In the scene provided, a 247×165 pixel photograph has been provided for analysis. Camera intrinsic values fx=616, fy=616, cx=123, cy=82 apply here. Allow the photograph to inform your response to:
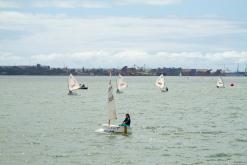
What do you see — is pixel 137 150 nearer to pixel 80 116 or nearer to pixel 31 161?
pixel 31 161

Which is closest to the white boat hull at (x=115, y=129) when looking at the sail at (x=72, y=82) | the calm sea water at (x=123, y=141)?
the calm sea water at (x=123, y=141)

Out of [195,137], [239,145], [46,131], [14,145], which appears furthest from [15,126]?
[239,145]

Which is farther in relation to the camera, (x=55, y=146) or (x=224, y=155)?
(x=55, y=146)

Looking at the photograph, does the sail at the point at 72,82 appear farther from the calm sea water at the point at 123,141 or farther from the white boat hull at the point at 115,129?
the white boat hull at the point at 115,129

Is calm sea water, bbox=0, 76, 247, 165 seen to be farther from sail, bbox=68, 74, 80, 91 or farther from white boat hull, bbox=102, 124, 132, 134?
sail, bbox=68, 74, 80, 91

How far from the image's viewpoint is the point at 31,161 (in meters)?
32.5

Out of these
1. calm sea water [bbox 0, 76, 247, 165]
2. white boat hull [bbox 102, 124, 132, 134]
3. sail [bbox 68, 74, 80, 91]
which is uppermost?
sail [bbox 68, 74, 80, 91]

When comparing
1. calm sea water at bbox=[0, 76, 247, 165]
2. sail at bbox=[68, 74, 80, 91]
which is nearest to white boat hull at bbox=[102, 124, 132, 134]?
calm sea water at bbox=[0, 76, 247, 165]

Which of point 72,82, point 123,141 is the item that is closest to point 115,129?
point 123,141

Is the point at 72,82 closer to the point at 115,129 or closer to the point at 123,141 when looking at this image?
the point at 115,129

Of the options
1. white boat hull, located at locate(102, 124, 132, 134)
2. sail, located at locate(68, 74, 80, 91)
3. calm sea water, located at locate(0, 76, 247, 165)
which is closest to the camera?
calm sea water, located at locate(0, 76, 247, 165)

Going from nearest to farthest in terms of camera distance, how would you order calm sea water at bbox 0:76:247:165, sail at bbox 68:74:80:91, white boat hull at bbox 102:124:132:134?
1. calm sea water at bbox 0:76:247:165
2. white boat hull at bbox 102:124:132:134
3. sail at bbox 68:74:80:91

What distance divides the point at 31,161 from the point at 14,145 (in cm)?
582

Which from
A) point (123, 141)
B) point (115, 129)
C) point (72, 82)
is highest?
point (72, 82)
